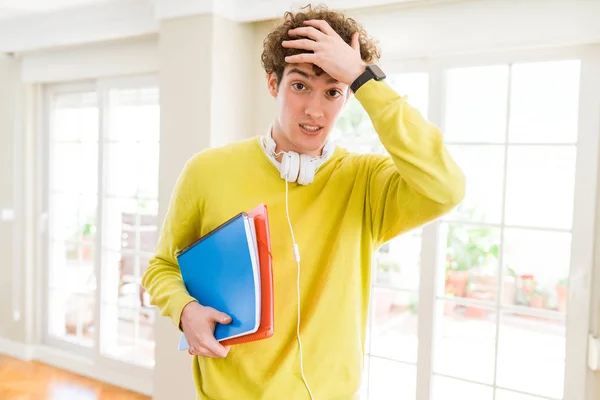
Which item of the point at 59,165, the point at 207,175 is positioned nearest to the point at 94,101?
the point at 59,165

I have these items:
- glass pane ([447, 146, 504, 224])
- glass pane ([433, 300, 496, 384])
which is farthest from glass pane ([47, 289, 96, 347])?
glass pane ([447, 146, 504, 224])

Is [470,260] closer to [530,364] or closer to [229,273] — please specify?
[530,364]

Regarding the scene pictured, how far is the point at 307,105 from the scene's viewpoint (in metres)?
1.08

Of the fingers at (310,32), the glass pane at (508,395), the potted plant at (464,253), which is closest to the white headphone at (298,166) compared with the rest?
the fingers at (310,32)

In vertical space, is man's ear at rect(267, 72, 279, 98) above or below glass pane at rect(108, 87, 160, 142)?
below

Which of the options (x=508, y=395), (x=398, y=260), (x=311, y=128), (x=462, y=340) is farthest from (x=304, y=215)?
(x=462, y=340)

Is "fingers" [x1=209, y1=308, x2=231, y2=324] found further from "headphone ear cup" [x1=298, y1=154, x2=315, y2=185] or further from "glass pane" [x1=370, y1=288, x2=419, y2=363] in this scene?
"glass pane" [x1=370, y1=288, x2=419, y2=363]

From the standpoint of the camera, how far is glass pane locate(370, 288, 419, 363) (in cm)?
296

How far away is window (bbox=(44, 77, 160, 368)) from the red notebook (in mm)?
2916

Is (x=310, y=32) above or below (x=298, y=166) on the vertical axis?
above

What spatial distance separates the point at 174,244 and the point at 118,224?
3.02 m

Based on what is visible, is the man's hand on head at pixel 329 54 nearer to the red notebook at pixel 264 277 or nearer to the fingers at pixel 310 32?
the fingers at pixel 310 32

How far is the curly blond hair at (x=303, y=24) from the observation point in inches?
44.2

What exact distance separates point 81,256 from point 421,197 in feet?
12.9
